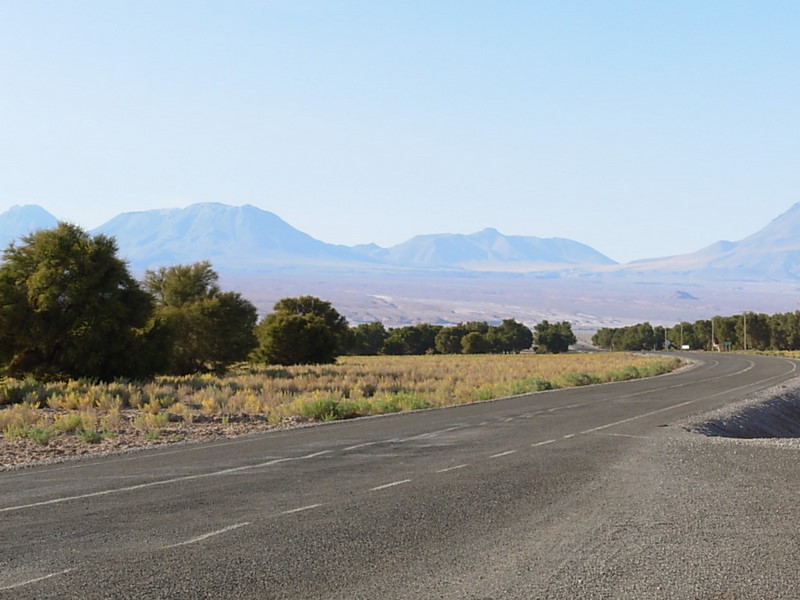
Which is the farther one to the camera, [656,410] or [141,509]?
[656,410]

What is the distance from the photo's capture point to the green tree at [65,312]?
31.5 meters

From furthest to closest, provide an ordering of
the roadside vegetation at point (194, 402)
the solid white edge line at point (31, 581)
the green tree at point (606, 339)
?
the green tree at point (606, 339), the roadside vegetation at point (194, 402), the solid white edge line at point (31, 581)

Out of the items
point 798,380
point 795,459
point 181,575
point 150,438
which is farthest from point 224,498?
point 798,380

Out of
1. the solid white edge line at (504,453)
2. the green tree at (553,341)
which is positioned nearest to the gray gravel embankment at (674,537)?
the solid white edge line at (504,453)

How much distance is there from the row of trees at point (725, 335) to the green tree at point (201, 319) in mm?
100859

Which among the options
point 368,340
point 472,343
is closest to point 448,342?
point 472,343

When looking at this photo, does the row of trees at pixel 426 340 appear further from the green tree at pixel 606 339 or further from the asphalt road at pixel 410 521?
the asphalt road at pixel 410 521

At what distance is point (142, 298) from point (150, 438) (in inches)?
721

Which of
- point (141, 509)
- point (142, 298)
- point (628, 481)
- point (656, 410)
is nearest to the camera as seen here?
point (141, 509)

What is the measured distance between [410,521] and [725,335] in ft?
492

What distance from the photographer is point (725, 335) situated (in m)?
148

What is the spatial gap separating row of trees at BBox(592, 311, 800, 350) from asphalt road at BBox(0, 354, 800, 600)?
12421 cm

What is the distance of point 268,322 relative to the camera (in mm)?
60625

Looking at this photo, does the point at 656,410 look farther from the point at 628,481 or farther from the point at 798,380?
the point at 798,380
